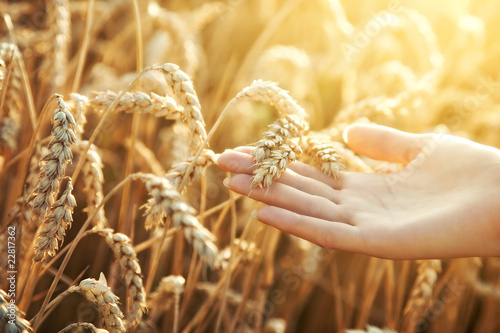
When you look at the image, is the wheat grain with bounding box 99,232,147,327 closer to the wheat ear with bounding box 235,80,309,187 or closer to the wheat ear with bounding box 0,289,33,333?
the wheat ear with bounding box 0,289,33,333

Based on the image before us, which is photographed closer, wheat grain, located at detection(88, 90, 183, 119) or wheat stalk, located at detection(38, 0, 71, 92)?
wheat grain, located at detection(88, 90, 183, 119)

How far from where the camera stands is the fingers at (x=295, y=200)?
117cm

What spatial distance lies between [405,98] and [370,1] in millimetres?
1934

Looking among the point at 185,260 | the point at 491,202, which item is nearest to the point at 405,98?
the point at 491,202

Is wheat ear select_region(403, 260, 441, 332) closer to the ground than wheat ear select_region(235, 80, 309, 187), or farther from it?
closer to the ground

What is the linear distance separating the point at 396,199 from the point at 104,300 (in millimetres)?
931

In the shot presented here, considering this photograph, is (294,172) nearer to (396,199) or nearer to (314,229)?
(314,229)

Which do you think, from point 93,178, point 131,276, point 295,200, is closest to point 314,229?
point 295,200

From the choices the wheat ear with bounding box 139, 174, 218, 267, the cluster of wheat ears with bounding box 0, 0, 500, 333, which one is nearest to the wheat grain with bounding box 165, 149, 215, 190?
the cluster of wheat ears with bounding box 0, 0, 500, 333

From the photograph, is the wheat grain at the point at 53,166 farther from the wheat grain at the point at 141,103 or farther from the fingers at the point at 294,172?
the fingers at the point at 294,172

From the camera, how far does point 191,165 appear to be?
1.07m

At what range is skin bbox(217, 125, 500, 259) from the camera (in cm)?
116

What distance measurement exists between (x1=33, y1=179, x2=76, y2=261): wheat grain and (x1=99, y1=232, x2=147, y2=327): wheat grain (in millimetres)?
120

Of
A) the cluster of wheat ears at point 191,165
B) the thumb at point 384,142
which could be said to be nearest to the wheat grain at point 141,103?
the cluster of wheat ears at point 191,165
